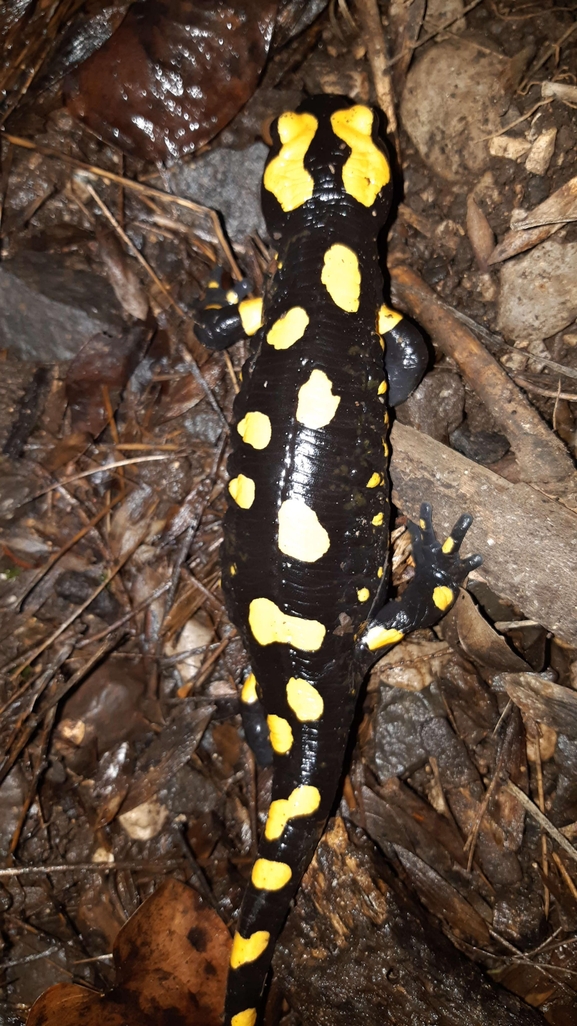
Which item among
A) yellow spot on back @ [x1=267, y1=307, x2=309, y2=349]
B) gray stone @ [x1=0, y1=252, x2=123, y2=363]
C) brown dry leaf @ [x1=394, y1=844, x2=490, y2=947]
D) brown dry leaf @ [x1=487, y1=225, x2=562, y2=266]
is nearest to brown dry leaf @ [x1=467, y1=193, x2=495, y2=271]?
brown dry leaf @ [x1=487, y1=225, x2=562, y2=266]

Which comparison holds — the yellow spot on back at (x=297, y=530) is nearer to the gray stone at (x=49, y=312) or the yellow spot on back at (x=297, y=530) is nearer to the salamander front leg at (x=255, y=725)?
the salamander front leg at (x=255, y=725)

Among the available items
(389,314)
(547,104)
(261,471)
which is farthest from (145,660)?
(547,104)

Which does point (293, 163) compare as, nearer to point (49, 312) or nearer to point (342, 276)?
point (342, 276)

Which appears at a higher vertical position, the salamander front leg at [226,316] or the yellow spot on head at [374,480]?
the salamander front leg at [226,316]

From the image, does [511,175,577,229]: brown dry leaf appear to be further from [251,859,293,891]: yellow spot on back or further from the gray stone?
[251,859,293,891]: yellow spot on back

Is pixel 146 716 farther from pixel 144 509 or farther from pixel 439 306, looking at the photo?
pixel 439 306

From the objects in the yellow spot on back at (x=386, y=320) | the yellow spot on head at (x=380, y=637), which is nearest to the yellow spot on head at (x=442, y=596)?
the yellow spot on head at (x=380, y=637)
